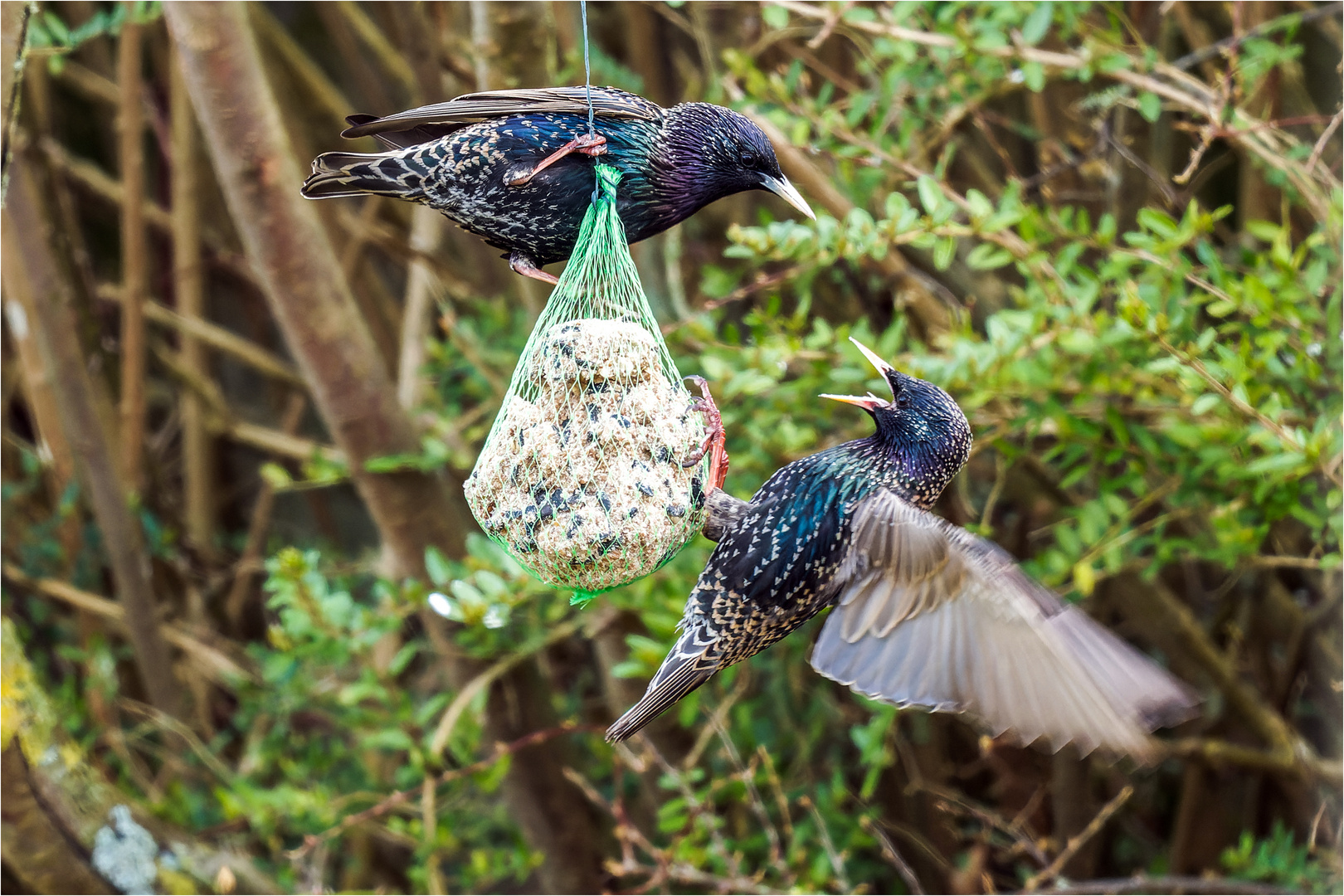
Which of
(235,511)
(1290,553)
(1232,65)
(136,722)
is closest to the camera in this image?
(1232,65)

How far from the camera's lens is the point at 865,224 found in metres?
2.47

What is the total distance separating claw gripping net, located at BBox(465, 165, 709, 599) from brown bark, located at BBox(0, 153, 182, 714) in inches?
88.8

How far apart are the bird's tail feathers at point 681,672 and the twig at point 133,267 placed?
2869 millimetres

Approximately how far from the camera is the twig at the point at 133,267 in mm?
4246

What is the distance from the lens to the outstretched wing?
1938mm

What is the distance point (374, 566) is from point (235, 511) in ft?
6.92

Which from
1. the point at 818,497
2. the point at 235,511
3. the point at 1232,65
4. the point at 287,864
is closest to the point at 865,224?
the point at 818,497

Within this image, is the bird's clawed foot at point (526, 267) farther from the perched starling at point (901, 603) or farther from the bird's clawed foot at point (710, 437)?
the perched starling at point (901, 603)

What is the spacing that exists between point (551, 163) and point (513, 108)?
99 millimetres

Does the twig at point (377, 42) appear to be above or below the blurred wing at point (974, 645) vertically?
above

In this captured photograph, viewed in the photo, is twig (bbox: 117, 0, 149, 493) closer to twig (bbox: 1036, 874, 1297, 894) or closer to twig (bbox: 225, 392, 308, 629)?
twig (bbox: 225, 392, 308, 629)

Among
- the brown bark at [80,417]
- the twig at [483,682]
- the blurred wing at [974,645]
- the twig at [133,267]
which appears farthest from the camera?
the twig at [133,267]

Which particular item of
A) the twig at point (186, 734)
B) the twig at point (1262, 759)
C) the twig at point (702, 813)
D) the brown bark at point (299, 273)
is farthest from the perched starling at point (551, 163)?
the twig at point (186, 734)

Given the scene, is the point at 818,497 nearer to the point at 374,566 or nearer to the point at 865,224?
the point at 865,224
